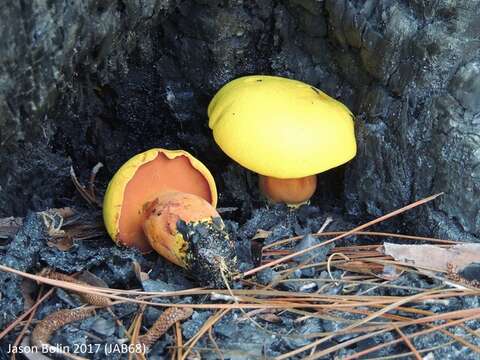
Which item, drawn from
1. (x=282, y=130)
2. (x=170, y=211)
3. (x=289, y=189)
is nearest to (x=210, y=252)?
(x=170, y=211)

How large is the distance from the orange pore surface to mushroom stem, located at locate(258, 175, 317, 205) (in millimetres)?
378

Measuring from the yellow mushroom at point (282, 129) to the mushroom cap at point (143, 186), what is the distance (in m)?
0.17

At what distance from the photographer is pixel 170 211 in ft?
7.54

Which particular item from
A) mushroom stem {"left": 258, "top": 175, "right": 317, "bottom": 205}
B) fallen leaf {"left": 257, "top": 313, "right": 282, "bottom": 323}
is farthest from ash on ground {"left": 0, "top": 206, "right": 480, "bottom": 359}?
mushroom stem {"left": 258, "top": 175, "right": 317, "bottom": 205}

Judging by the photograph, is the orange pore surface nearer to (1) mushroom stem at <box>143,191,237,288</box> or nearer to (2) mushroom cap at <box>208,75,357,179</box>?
(1) mushroom stem at <box>143,191,237,288</box>

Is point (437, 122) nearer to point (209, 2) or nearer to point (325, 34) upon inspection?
point (325, 34)

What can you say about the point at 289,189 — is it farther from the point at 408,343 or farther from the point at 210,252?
the point at 408,343

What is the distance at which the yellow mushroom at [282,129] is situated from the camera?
7.82 ft

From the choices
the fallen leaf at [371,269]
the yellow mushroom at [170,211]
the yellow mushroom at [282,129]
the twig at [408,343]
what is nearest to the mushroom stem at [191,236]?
the yellow mushroom at [170,211]

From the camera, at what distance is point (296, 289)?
219 cm

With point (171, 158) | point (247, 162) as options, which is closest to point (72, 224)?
point (171, 158)

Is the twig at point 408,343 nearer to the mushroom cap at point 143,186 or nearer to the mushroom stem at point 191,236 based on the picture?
the mushroom stem at point 191,236

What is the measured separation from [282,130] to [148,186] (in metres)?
0.55

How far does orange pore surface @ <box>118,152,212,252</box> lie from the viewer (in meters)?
2.40
